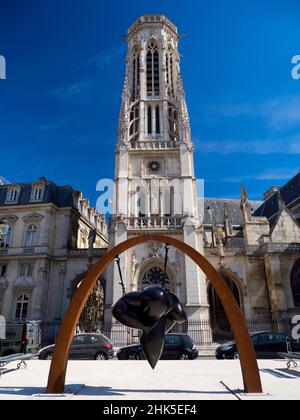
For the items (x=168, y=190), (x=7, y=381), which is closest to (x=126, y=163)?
(x=168, y=190)

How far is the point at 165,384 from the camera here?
5902mm

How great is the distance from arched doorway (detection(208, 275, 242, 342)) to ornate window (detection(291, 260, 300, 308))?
13.9 ft

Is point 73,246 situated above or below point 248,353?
above

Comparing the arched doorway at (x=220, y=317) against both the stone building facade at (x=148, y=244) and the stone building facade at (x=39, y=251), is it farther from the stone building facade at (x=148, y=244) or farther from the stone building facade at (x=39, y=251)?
the stone building facade at (x=39, y=251)

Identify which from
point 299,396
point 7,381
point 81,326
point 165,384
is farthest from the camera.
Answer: point 81,326

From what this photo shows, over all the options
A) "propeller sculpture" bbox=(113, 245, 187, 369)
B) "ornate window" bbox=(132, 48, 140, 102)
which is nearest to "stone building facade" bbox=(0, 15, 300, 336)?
"ornate window" bbox=(132, 48, 140, 102)

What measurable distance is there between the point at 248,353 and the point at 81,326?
20.1 meters

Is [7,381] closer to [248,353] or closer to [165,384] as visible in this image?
[165,384]

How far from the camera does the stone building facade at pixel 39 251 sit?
23422 mm

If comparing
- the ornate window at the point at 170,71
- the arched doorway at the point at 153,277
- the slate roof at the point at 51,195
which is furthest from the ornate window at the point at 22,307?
the ornate window at the point at 170,71

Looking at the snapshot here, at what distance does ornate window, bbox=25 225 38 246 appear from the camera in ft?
83.5

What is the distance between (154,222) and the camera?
23.3m

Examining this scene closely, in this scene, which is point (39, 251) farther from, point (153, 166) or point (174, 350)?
point (174, 350)

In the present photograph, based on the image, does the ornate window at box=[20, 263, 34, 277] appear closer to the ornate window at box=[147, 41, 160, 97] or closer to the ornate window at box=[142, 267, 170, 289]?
the ornate window at box=[142, 267, 170, 289]
